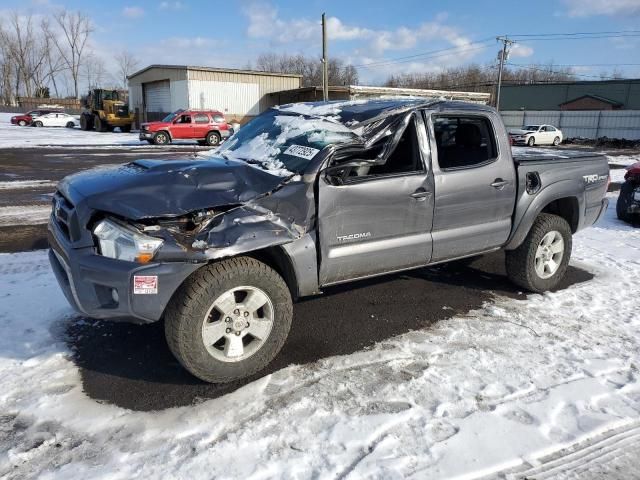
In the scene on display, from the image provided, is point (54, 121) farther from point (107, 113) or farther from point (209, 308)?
point (209, 308)

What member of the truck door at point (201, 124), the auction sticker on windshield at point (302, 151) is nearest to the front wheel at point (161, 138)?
the truck door at point (201, 124)

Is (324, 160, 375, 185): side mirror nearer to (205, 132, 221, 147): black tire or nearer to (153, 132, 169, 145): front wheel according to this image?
(153, 132, 169, 145): front wheel

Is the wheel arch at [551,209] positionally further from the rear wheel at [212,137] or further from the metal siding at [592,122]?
the metal siding at [592,122]

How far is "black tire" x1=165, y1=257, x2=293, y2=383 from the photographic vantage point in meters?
3.05

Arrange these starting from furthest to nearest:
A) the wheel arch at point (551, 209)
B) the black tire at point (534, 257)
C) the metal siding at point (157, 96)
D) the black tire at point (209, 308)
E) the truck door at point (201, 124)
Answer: the metal siding at point (157, 96)
the truck door at point (201, 124)
the black tire at point (534, 257)
the wheel arch at point (551, 209)
the black tire at point (209, 308)

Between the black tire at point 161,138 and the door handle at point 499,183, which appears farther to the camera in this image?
the black tire at point 161,138

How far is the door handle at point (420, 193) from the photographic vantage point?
3.96 meters

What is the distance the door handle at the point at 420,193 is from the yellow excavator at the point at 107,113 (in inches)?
1464

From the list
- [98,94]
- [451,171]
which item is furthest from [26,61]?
[451,171]

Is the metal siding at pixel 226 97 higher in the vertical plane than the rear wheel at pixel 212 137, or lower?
higher

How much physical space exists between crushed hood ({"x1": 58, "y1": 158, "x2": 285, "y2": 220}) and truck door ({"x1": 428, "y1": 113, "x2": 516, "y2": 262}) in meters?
1.53

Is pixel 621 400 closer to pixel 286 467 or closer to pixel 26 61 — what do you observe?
pixel 286 467

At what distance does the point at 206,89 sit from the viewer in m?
39.2

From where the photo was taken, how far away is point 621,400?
3.14 meters
